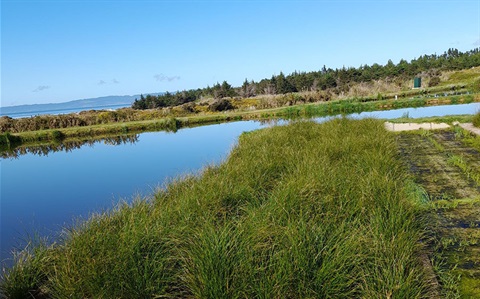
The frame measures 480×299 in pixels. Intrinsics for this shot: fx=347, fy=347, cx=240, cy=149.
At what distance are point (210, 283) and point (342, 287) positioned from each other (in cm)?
114

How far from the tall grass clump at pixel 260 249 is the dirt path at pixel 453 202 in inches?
11.4

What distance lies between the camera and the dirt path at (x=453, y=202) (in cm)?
338

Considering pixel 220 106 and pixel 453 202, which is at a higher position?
pixel 220 106

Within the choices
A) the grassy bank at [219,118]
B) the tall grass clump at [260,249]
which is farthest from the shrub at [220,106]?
the tall grass clump at [260,249]

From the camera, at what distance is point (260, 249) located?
350 centimetres

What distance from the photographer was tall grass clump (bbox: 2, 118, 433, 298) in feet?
9.85

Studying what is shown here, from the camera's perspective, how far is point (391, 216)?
3.80 meters

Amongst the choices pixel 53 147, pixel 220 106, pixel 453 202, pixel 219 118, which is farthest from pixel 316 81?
pixel 453 202

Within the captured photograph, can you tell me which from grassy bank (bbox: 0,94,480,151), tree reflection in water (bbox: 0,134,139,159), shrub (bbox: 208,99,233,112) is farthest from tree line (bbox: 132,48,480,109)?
tree reflection in water (bbox: 0,134,139,159)

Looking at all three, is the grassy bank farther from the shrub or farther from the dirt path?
the dirt path

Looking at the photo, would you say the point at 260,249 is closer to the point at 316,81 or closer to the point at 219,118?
the point at 219,118

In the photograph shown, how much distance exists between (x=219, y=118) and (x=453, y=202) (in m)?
25.7

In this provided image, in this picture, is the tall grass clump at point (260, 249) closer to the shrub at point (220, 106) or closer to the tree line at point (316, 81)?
the shrub at point (220, 106)

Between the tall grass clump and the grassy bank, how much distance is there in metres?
18.6
